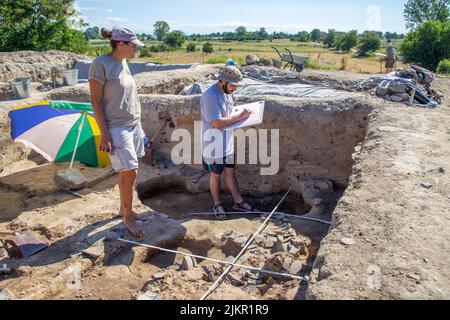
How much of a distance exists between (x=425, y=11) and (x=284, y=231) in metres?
35.9

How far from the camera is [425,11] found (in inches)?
1276

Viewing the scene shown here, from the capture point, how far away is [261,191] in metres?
5.38

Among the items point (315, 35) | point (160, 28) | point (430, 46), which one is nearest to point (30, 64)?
point (430, 46)

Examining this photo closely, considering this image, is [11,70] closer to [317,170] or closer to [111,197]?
[111,197]

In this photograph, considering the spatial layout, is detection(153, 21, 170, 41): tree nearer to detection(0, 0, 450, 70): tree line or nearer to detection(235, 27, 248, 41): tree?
detection(235, 27, 248, 41): tree

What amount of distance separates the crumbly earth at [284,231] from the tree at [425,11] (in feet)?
104

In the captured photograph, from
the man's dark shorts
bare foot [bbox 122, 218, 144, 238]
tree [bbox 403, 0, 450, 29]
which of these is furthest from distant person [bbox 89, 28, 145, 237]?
tree [bbox 403, 0, 450, 29]

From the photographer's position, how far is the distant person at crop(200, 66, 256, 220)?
12.9ft

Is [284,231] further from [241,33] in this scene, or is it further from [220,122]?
[241,33]

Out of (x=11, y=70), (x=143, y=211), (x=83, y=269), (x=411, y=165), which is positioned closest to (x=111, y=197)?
(x=143, y=211)

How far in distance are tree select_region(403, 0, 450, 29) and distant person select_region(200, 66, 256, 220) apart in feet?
110

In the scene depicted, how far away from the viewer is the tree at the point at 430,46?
1902 cm

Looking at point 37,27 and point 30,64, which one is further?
point 37,27
